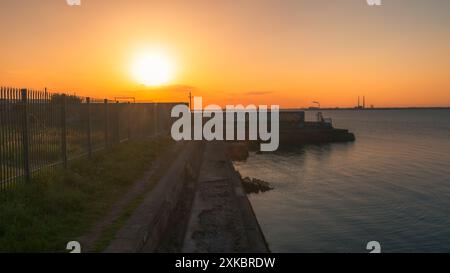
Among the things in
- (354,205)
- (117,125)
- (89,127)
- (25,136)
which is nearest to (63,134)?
(25,136)

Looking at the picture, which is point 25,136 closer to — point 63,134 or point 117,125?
point 63,134

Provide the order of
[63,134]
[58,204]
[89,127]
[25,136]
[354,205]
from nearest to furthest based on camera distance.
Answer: [58,204] → [25,136] → [63,134] → [89,127] → [354,205]

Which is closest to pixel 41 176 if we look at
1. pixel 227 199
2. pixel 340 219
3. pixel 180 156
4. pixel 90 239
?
pixel 90 239

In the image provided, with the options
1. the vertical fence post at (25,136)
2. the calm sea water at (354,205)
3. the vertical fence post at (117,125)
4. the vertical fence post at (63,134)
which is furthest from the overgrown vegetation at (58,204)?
the calm sea water at (354,205)

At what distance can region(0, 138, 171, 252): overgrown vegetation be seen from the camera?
7.74 metres

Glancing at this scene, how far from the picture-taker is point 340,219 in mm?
23328

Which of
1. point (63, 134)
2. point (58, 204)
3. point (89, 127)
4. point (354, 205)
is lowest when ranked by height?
point (354, 205)

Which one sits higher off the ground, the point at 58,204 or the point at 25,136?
the point at 25,136

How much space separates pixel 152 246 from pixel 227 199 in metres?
9.44

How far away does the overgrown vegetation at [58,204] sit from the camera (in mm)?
7742

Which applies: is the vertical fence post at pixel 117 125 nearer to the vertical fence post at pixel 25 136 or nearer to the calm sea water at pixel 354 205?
the calm sea water at pixel 354 205

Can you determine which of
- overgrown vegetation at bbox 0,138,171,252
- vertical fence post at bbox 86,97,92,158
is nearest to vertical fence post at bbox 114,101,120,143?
vertical fence post at bbox 86,97,92,158

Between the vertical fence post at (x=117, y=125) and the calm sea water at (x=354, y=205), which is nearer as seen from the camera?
the calm sea water at (x=354, y=205)

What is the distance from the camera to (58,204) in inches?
388
